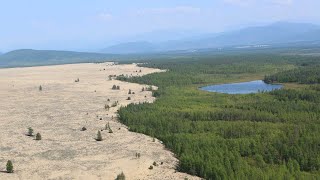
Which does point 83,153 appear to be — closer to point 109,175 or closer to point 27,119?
point 109,175

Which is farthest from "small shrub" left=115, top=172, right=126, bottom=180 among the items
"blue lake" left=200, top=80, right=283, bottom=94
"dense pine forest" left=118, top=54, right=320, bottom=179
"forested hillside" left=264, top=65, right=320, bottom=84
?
"forested hillside" left=264, top=65, right=320, bottom=84

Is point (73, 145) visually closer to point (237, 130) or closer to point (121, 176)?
point (121, 176)

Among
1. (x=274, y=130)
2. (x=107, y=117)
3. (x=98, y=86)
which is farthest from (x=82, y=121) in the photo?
(x=98, y=86)

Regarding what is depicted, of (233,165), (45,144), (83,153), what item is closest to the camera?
(233,165)

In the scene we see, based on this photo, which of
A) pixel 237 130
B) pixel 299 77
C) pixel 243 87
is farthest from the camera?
pixel 299 77

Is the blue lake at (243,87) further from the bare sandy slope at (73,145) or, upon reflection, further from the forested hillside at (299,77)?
the bare sandy slope at (73,145)

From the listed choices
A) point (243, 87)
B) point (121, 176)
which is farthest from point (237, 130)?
point (243, 87)
